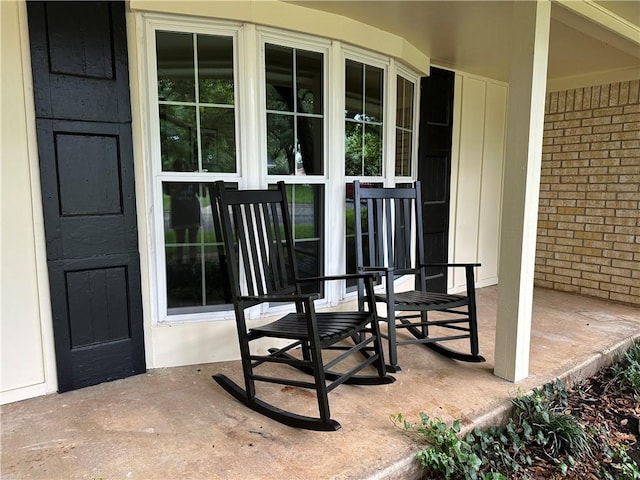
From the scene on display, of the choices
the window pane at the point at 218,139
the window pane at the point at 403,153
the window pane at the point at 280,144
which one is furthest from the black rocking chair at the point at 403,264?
the window pane at the point at 218,139

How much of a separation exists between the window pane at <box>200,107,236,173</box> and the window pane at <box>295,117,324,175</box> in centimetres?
44

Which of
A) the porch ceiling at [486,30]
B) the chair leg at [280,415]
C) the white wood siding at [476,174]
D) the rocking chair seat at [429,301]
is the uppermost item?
the porch ceiling at [486,30]

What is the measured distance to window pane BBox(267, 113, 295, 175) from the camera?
8.45ft

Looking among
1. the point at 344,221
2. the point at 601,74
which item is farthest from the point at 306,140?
the point at 601,74

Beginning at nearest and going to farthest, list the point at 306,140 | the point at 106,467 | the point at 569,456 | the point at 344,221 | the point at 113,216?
the point at 106,467, the point at 569,456, the point at 113,216, the point at 306,140, the point at 344,221

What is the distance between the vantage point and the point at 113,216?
2215mm

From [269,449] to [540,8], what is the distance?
93.7 inches

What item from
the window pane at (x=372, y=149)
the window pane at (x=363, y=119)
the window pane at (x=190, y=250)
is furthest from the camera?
the window pane at (x=372, y=149)

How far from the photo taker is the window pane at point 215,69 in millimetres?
2361

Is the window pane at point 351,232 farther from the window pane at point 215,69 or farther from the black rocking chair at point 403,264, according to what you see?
the window pane at point 215,69

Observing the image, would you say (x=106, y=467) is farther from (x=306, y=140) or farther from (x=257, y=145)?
(x=306, y=140)

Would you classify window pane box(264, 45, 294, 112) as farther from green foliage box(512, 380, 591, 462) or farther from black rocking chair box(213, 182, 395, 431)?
green foliage box(512, 380, 591, 462)

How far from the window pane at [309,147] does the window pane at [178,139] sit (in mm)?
657

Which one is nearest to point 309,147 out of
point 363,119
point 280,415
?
point 363,119
